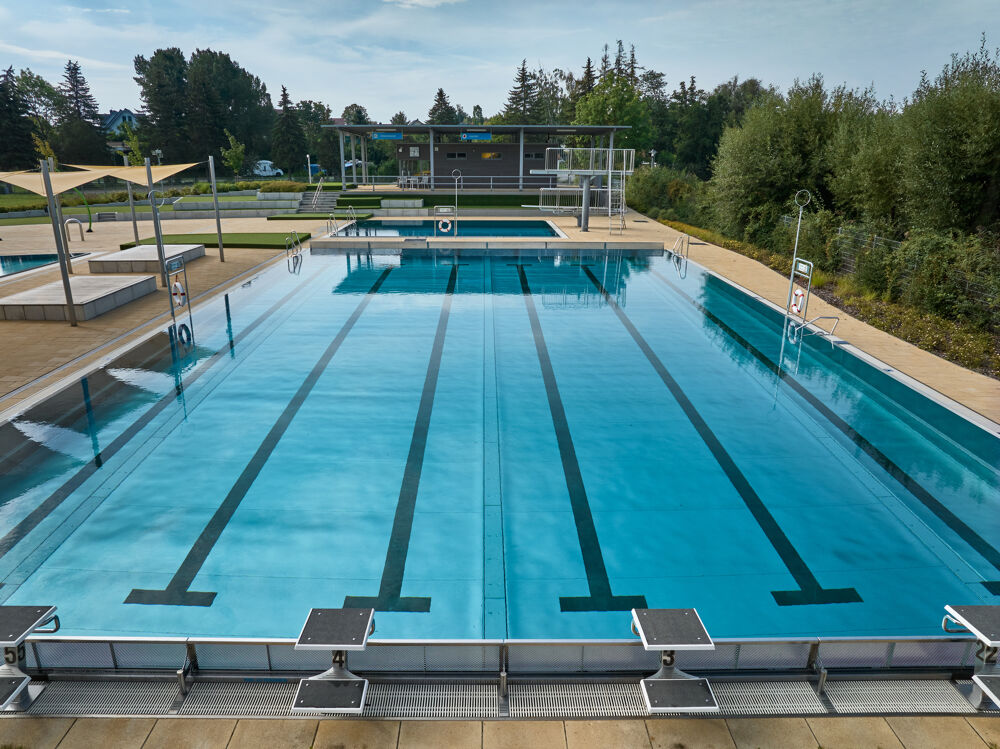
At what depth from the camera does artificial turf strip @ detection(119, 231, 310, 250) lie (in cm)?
2062

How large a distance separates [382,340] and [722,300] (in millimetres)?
8064

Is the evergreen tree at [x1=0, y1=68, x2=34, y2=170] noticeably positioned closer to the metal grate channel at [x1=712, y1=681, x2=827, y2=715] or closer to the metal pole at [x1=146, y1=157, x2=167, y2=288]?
the metal pole at [x1=146, y1=157, x2=167, y2=288]

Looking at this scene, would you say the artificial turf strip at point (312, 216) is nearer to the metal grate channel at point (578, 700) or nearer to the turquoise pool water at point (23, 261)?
the turquoise pool water at point (23, 261)

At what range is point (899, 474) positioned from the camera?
7.06 meters

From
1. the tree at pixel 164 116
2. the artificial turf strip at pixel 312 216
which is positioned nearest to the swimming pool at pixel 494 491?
the artificial turf strip at pixel 312 216

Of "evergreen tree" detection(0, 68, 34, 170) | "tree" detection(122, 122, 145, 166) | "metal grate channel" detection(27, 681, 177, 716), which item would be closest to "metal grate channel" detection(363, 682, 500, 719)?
"metal grate channel" detection(27, 681, 177, 716)

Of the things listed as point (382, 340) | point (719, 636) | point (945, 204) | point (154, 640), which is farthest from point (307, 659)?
point (945, 204)

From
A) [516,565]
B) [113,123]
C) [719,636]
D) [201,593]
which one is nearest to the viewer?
[719,636]

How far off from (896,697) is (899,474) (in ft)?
13.8

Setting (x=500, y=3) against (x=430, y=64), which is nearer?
(x=500, y=3)

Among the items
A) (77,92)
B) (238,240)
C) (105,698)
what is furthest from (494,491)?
(77,92)

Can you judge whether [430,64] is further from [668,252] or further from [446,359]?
[446,359]

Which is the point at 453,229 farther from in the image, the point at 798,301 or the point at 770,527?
the point at 770,527

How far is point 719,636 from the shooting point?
4789 mm
